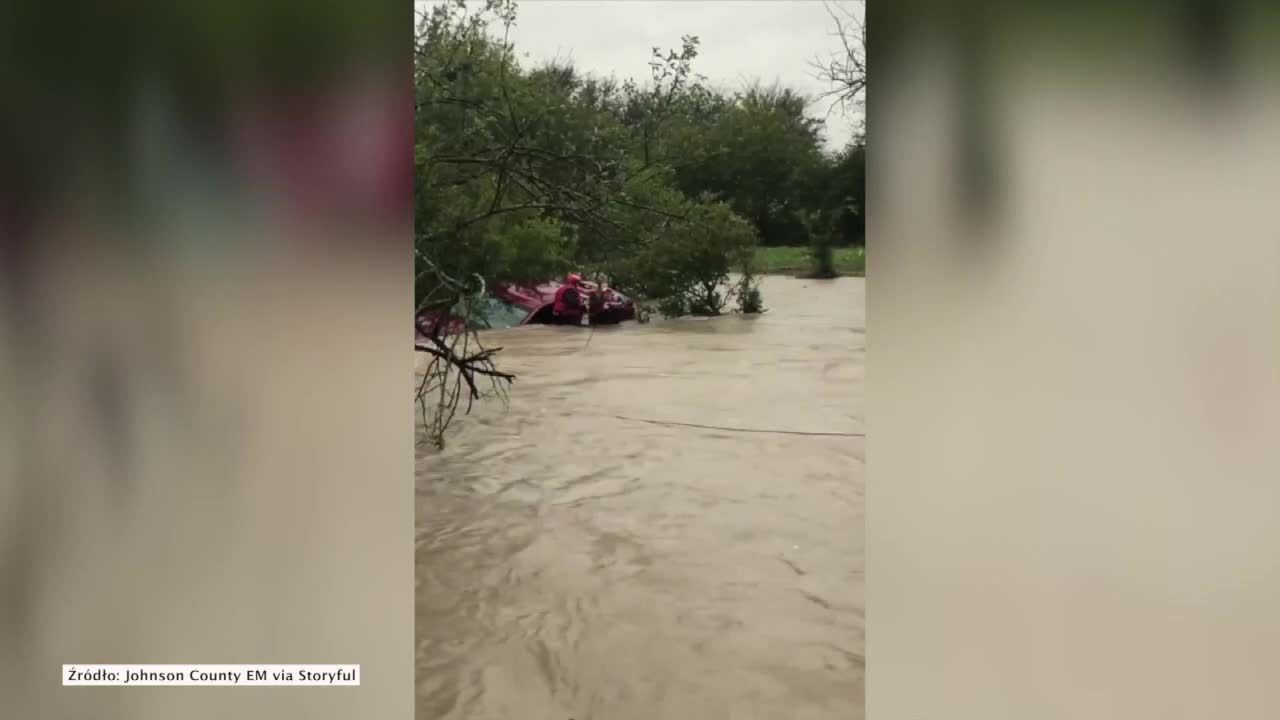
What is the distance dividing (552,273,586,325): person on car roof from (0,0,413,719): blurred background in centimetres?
65

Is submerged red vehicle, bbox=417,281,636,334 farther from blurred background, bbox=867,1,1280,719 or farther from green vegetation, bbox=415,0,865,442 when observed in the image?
blurred background, bbox=867,1,1280,719

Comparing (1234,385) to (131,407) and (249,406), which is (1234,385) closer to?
(249,406)

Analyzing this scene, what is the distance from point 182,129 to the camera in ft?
3.47

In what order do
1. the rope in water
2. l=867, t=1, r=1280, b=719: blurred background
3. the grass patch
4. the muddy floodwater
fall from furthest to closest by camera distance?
1. the rope in water
2. the grass patch
3. the muddy floodwater
4. l=867, t=1, r=1280, b=719: blurred background

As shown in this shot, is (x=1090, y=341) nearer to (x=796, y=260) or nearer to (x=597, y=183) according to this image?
(x=796, y=260)

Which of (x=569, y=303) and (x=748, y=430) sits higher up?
(x=569, y=303)

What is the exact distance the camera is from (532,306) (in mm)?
1701

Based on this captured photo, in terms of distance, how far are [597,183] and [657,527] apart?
65cm

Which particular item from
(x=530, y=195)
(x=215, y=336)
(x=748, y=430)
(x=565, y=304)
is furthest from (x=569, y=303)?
(x=215, y=336)

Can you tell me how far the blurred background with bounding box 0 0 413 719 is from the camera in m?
1.05

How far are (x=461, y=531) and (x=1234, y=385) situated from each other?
1.18 metres

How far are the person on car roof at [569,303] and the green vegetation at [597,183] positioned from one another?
3cm

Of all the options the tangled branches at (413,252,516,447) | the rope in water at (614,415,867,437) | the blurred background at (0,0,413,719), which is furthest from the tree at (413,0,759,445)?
the blurred background at (0,0,413,719)

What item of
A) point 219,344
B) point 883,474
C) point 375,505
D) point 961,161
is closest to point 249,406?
point 219,344
